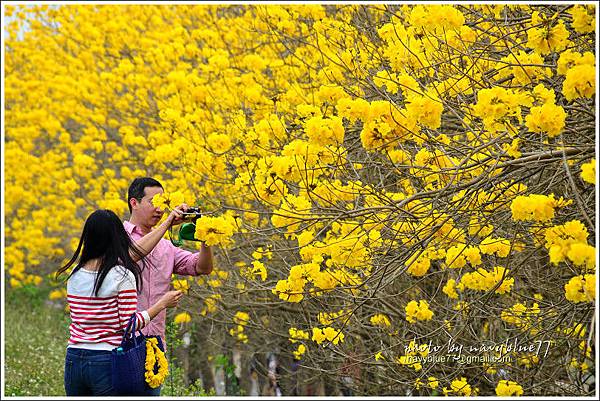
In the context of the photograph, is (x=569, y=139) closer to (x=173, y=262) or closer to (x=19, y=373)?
(x=173, y=262)

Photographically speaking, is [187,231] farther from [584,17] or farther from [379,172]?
[584,17]

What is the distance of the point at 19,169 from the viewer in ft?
42.5

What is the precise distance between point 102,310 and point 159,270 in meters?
0.71

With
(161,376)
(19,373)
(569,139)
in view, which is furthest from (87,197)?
(569,139)

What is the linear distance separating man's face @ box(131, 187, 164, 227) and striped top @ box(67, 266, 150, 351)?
688 millimetres

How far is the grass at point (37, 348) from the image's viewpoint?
817 centimetres

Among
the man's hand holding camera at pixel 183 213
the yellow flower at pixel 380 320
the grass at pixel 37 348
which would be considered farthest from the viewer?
the grass at pixel 37 348

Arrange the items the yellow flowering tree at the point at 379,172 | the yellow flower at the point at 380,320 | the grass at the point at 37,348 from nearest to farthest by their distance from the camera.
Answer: the yellow flowering tree at the point at 379,172
the yellow flower at the point at 380,320
the grass at the point at 37,348

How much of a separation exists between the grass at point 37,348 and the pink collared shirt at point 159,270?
1.92 meters

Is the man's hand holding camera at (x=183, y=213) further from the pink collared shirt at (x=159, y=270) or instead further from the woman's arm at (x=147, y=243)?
the pink collared shirt at (x=159, y=270)

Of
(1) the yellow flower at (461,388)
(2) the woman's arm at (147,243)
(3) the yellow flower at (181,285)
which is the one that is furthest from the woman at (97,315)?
(3) the yellow flower at (181,285)

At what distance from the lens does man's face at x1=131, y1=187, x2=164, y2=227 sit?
487 cm

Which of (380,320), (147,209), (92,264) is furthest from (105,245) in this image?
(380,320)

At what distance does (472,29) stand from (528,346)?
185 centimetres
